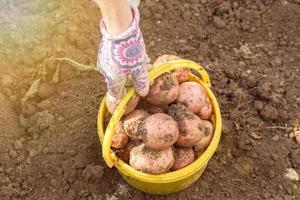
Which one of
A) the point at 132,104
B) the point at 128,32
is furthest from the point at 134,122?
the point at 128,32

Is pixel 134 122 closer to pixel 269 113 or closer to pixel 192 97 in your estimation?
pixel 192 97

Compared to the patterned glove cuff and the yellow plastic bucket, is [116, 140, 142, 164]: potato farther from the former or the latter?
the patterned glove cuff

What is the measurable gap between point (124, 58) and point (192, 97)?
0.45m

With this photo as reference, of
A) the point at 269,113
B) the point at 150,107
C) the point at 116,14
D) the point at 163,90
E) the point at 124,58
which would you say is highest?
the point at 116,14

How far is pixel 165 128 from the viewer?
1898 millimetres

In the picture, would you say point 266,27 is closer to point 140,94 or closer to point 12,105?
point 140,94

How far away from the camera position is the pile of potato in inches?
75.6

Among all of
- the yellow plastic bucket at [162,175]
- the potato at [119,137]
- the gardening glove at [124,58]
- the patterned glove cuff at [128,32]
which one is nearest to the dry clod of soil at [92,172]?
the yellow plastic bucket at [162,175]

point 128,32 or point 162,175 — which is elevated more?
point 128,32

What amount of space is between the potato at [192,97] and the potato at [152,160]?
197 mm

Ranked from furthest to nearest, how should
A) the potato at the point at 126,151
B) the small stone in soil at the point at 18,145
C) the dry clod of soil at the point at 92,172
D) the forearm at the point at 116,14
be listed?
the small stone in soil at the point at 18,145 → the dry clod of soil at the point at 92,172 → the potato at the point at 126,151 → the forearm at the point at 116,14

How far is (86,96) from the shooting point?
248 cm

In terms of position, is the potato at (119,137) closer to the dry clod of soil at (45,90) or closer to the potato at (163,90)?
the potato at (163,90)

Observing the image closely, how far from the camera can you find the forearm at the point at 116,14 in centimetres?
156
